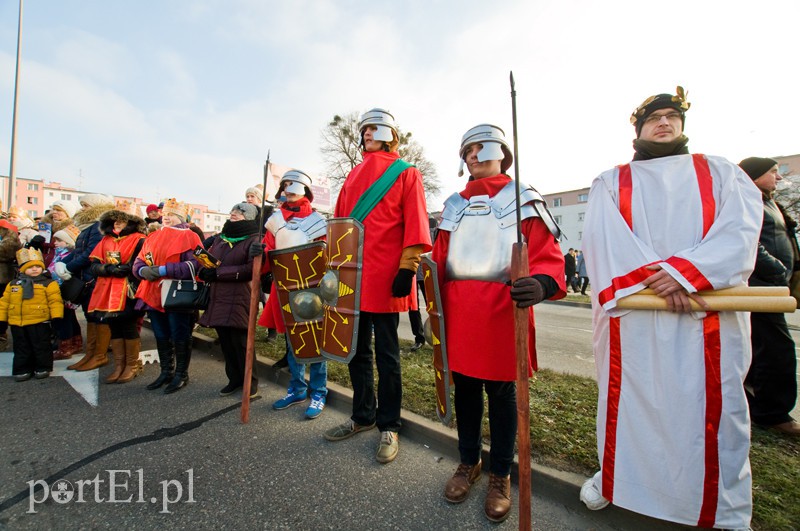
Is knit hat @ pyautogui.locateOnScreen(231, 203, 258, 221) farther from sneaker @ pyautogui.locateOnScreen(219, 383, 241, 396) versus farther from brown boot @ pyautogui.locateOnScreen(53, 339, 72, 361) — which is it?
brown boot @ pyautogui.locateOnScreen(53, 339, 72, 361)

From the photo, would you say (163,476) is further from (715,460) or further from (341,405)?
(715,460)

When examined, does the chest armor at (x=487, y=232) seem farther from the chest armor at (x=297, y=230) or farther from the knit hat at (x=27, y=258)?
the knit hat at (x=27, y=258)

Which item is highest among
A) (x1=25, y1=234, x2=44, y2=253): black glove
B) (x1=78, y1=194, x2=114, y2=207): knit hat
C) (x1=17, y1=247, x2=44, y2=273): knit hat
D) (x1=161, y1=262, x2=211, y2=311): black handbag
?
(x1=78, y1=194, x2=114, y2=207): knit hat

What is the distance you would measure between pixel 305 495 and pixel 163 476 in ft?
3.13

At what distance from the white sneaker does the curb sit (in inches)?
1.8

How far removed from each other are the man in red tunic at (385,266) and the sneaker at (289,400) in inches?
30.4

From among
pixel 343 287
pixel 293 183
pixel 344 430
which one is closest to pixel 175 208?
pixel 293 183

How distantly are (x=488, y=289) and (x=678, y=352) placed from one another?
0.87 metres

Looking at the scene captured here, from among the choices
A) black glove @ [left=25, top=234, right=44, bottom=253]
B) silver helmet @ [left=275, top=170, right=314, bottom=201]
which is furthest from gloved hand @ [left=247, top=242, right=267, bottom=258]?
black glove @ [left=25, top=234, right=44, bottom=253]

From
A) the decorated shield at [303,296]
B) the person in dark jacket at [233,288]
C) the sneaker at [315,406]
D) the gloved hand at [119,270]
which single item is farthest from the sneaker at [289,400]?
the gloved hand at [119,270]

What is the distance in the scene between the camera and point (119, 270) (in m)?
4.19

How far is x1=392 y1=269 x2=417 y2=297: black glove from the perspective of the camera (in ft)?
7.84

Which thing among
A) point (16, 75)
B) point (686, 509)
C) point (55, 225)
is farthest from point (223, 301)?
point (16, 75)

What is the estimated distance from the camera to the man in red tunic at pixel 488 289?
6.42ft
